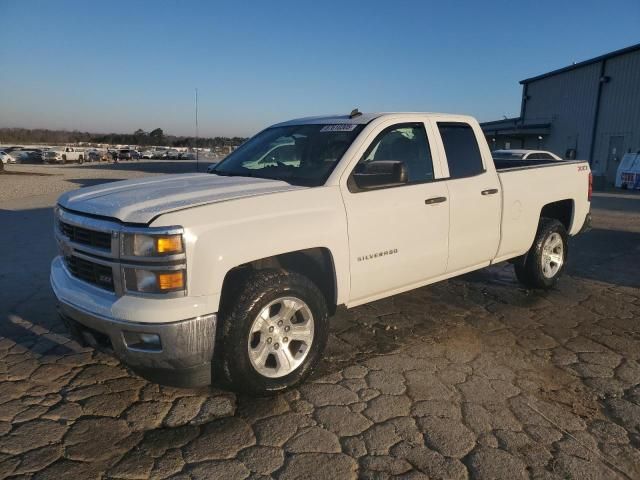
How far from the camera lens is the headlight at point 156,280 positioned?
2904 mm

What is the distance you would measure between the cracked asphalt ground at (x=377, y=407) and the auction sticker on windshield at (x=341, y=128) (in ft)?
5.89

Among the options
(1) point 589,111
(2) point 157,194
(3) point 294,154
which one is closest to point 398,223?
(3) point 294,154

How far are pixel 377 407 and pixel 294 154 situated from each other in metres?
2.18

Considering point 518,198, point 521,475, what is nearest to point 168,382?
point 521,475

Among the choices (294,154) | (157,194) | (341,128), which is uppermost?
(341,128)

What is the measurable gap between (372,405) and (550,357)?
1.72 metres

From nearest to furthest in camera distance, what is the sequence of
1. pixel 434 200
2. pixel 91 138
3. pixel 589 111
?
pixel 434 200, pixel 589 111, pixel 91 138

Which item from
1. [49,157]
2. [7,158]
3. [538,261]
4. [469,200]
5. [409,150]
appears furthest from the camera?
[49,157]

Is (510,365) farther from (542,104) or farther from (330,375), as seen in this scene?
(542,104)

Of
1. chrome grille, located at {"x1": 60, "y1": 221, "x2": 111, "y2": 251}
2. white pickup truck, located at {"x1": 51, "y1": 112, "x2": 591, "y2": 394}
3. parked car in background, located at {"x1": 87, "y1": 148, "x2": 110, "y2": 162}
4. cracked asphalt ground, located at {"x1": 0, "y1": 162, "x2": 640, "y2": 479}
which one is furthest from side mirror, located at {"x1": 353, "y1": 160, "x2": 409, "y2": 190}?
parked car in background, located at {"x1": 87, "y1": 148, "x2": 110, "y2": 162}

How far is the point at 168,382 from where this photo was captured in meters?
3.13

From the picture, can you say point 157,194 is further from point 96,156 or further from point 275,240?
point 96,156

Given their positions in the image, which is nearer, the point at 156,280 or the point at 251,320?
the point at 156,280

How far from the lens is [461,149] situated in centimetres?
477
